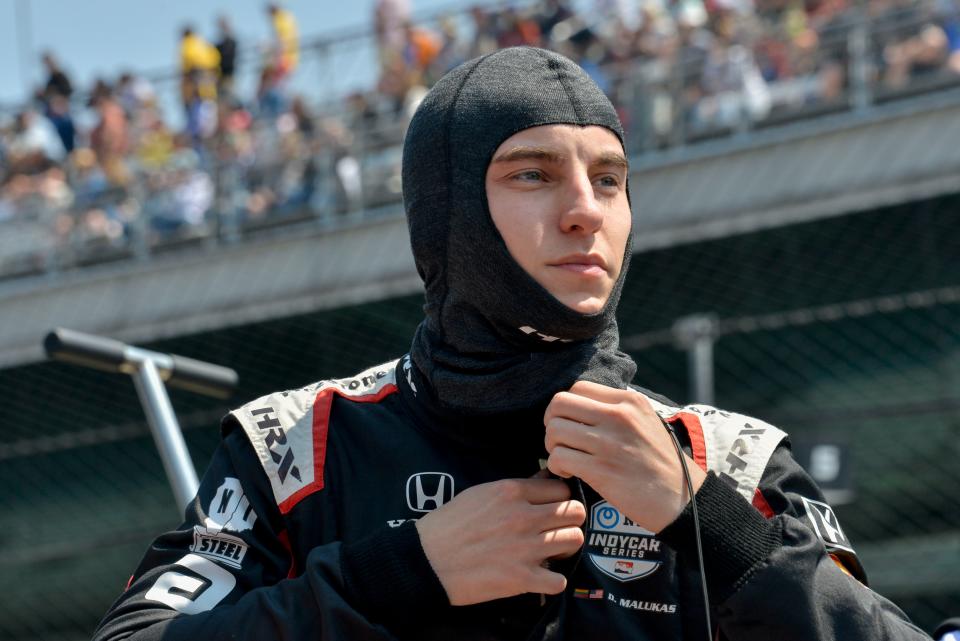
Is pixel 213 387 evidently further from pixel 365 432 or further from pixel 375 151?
pixel 375 151

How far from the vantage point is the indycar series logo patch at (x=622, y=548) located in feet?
6.96

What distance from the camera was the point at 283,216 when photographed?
967 cm

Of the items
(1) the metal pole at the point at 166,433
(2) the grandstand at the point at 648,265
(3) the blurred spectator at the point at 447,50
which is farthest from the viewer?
(3) the blurred spectator at the point at 447,50

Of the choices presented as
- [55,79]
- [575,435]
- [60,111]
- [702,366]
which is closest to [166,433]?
[575,435]

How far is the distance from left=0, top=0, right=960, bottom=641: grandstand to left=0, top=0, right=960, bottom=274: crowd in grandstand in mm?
23

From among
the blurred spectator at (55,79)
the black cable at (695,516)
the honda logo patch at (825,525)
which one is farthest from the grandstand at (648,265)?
the black cable at (695,516)

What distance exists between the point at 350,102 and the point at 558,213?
8.19 metres

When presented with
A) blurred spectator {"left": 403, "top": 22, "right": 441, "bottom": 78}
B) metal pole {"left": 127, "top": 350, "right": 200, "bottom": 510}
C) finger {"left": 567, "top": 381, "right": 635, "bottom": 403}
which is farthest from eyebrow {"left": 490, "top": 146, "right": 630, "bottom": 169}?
blurred spectator {"left": 403, "top": 22, "right": 441, "bottom": 78}

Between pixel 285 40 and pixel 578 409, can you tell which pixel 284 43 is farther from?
pixel 578 409

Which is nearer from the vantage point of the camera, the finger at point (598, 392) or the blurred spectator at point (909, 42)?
the finger at point (598, 392)

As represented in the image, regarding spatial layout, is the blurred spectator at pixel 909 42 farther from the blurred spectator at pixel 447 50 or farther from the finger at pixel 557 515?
the finger at pixel 557 515

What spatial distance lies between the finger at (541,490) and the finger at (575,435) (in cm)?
9

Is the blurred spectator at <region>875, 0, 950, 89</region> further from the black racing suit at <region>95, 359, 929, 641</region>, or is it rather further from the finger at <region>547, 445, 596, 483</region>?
the finger at <region>547, 445, 596, 483</region>

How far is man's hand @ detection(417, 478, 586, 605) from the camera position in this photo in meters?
1.93
